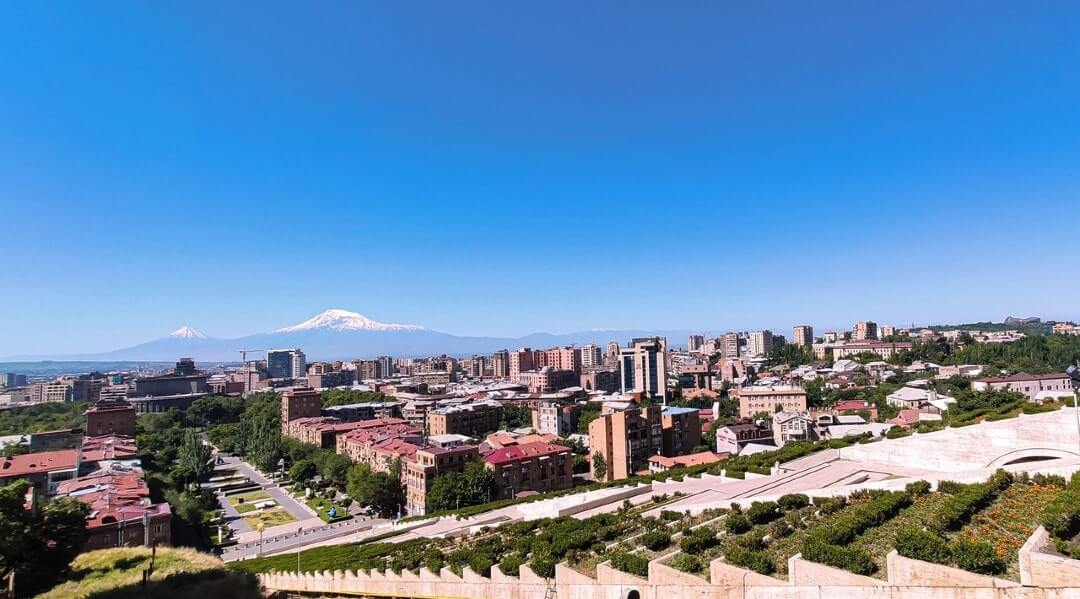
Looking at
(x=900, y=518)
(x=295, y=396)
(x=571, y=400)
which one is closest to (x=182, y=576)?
(x=900, y=518)

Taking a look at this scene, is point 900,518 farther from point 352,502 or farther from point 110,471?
point 110,471

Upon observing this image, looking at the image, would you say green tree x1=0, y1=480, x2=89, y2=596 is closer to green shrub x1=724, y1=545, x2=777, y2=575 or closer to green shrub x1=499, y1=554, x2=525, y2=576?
green shrub x1=499, y1=554, x2=525, y2=576

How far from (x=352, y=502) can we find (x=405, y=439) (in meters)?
6.85

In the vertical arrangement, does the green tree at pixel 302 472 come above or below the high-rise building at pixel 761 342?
below

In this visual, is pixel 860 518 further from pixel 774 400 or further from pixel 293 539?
pixel 774 400

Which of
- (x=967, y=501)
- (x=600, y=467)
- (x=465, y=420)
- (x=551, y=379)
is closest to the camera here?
(x=967, y=501)

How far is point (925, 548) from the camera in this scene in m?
7.29

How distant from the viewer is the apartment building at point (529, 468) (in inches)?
1470

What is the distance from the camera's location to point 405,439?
4694 cm

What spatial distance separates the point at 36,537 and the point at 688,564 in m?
16.2

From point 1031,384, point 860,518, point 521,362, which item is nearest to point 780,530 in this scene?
point 860,518

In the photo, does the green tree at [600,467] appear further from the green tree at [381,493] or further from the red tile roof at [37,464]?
the red tile roof at [37,464]

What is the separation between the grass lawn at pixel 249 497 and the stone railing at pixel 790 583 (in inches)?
1481

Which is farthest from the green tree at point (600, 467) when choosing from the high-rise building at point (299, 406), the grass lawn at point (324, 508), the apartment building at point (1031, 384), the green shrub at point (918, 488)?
the high-rise building at point (299, 406)
